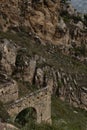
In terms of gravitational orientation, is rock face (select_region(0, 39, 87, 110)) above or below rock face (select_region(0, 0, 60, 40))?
below

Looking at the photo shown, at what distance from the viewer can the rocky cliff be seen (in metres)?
29.2

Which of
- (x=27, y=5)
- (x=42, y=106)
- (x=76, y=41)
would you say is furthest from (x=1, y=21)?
(x=42, y=106)

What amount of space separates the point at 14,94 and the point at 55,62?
48.9 feet

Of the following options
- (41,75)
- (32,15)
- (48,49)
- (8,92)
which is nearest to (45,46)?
(48,49)

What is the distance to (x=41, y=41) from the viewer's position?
36.1 metres

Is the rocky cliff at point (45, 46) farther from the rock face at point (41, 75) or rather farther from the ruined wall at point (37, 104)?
the ruined wall at point (37, 104)

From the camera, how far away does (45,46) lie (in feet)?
118

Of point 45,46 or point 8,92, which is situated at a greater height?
point 45,46

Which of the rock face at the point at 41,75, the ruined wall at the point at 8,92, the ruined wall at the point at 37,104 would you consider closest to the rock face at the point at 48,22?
the rock face at the point at 41,75

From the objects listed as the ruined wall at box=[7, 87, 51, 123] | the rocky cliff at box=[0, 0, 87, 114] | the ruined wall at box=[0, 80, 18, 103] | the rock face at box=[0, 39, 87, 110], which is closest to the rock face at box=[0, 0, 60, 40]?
the rocky cliff at box=[0, 0, 87, 114]

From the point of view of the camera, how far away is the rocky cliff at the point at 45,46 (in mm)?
29247

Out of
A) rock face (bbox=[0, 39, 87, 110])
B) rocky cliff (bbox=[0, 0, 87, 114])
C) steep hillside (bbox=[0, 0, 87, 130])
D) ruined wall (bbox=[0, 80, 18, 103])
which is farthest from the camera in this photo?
rocky cliff (bbox=[0, 0, 87, 114])

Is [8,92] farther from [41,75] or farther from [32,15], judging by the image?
[32,15]

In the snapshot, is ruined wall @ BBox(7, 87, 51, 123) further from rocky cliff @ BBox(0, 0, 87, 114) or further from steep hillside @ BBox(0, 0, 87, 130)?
rocky cliff @ BBox(0, 0, 87, 114)
